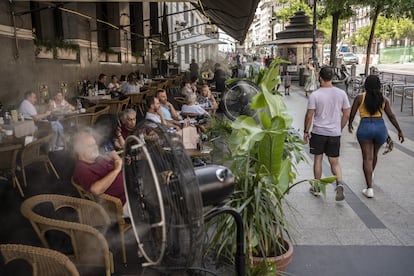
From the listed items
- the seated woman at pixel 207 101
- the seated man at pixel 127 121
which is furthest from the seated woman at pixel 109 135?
the seated woman at pixel 207 101

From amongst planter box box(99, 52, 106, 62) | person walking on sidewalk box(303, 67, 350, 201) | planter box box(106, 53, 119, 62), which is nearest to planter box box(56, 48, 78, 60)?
planter box box(99, 52, 106, 62)

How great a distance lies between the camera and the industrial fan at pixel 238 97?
5609mm

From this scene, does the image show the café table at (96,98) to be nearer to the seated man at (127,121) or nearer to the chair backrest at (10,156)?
the chair backrest at (10,156)

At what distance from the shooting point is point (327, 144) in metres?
→ 5.12

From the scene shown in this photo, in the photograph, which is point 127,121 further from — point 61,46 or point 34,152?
point 61,46

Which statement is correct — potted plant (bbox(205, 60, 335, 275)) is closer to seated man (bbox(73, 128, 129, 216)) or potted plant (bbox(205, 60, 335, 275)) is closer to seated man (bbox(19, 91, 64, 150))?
seated man (bbox(73, 128, 129, 216))

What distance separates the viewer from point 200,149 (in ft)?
15.5

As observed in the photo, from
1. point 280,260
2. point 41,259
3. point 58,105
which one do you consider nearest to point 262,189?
point 280,260

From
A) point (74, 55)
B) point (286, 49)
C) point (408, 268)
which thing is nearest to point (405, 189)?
point (408, 268)

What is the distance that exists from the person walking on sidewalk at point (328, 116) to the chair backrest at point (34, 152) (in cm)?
361

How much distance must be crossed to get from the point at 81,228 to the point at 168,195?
144 cm

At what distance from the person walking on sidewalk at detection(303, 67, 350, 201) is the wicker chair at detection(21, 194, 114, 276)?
2931 millimetres

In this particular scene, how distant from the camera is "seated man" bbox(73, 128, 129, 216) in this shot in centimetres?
337

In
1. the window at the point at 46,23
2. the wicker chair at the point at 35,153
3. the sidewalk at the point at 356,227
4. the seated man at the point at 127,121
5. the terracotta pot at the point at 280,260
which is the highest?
the window at the point at 46,23
